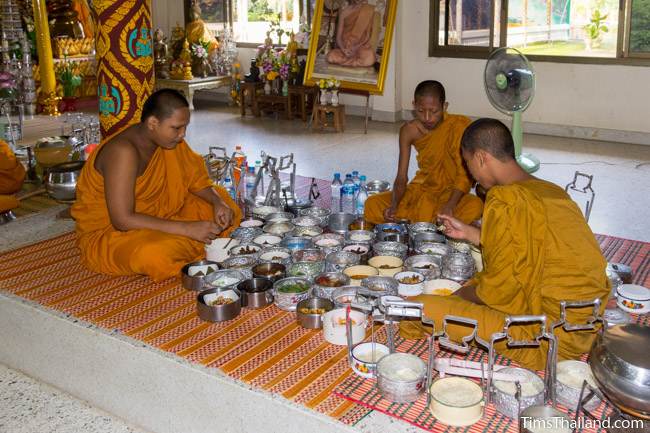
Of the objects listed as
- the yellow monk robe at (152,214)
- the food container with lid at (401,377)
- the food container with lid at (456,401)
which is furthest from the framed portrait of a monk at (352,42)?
the food container with lid at (456,401)

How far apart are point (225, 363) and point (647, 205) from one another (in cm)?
428

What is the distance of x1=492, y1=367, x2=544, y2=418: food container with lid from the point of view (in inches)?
105

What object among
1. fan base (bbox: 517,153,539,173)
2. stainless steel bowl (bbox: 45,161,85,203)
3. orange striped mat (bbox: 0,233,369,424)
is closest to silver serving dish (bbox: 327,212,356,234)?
orange striped mat (bbox: 0,233,369,424)

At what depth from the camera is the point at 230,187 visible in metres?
5.61

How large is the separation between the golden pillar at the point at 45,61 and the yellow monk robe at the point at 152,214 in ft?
25.1

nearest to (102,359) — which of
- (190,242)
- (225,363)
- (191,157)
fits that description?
(225,363)

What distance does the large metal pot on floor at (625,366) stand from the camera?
7.11 ft

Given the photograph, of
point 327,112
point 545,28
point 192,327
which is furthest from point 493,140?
point 327,112

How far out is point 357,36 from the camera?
9.99 m

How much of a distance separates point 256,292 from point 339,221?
4.06 feet

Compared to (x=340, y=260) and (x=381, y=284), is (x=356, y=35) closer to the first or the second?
(x=340, y=260)

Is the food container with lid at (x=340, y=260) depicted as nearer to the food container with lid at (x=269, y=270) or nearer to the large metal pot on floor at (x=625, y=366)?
the food container with lid at (x=269, y=270)

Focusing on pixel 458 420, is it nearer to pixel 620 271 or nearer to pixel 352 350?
pixel 352 350

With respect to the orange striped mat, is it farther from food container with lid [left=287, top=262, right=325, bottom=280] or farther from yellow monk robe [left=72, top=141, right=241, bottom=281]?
food container with lid [left=287, top=262, right=325, bottom=280]
